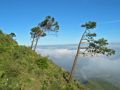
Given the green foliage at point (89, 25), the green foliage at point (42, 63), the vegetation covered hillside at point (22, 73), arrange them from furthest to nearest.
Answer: the green foliage at point (89, 25), the green foliage at point (42, 63), the vegetation covered hillside at point (22, 73)

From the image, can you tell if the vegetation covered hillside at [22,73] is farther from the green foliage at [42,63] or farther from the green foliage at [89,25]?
the green foliage at [89,25]

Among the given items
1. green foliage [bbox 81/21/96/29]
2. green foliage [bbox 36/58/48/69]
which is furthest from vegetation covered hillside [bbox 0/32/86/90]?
green foliage [bbox 81/21/96/29]

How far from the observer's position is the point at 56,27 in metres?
66.1

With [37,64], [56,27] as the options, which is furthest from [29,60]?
[56,27]

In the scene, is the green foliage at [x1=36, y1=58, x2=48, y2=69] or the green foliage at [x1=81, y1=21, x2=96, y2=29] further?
the green foliage at [x1=81, y1=21, x2=96, y2=29]

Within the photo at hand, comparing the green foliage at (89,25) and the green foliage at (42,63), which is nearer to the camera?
the green foliage at (42,63)

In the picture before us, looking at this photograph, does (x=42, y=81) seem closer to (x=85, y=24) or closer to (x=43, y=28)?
(x=85, y=24)

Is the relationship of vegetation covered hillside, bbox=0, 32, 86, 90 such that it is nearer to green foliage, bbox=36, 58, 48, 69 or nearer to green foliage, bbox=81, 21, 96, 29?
green foliage, bbox=36, 58, 48, 69

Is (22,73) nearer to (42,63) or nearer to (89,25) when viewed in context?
(42,63)

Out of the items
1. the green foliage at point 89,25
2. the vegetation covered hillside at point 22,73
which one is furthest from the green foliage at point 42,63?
the green foliage at point 89,25

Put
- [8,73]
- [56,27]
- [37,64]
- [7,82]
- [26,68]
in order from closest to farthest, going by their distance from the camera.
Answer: [7,82] < [8,73] < [26,68] < [37,64] < [56,27]

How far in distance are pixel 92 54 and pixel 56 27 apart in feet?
79.9

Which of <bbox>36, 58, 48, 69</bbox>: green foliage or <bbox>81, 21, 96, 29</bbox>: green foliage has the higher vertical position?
<bbox>81, 21, 96, 29</bbox>: green foliage

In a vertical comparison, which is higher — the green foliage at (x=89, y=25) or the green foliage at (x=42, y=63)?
the green foliage at (x=89, y=25)
